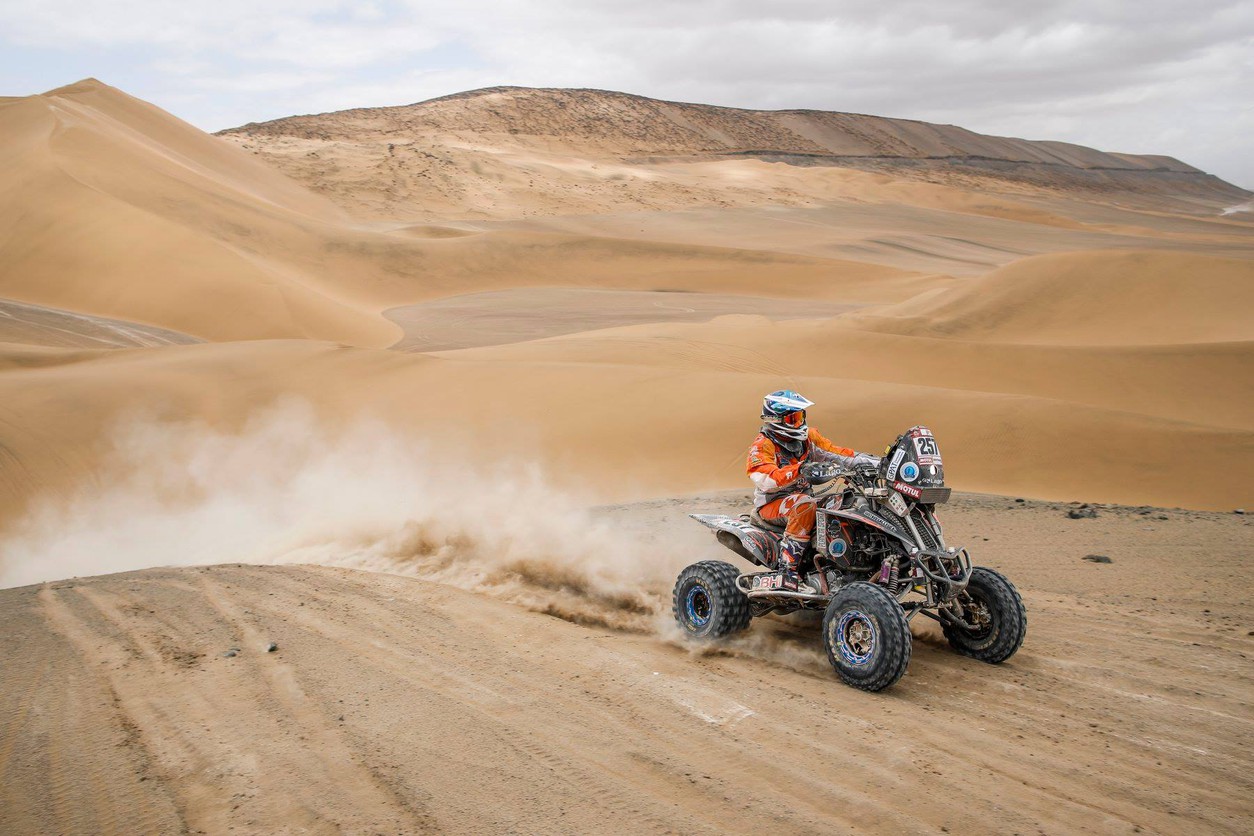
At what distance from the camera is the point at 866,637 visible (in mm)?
5801

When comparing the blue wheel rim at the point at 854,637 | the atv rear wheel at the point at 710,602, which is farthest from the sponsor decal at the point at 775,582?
the blue wheel rim at the point at 854,637

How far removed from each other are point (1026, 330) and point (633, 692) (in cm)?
2181

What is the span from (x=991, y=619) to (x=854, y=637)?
1.04 metres

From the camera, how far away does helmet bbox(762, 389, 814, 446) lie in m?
6.82

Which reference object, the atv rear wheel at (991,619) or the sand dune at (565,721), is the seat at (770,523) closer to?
the sand dune at (565,721)

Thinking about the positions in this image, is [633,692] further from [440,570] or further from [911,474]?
[440,570]

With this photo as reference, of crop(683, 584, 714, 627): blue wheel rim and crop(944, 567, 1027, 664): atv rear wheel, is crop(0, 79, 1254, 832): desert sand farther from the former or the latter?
crop(683, 584, 714, 627): blue wheel rim

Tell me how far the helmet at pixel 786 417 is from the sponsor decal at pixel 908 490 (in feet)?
3.62

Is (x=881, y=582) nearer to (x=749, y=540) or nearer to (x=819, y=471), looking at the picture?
(x=819, y=471)

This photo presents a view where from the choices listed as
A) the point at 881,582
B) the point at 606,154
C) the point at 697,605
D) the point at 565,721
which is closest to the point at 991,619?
the point at 881,582

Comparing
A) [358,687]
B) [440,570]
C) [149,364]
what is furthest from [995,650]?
[149,364]

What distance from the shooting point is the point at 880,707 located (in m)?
5.41

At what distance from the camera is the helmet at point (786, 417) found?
682 cm

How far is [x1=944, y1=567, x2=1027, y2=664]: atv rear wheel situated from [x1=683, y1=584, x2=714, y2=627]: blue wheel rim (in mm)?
1777
